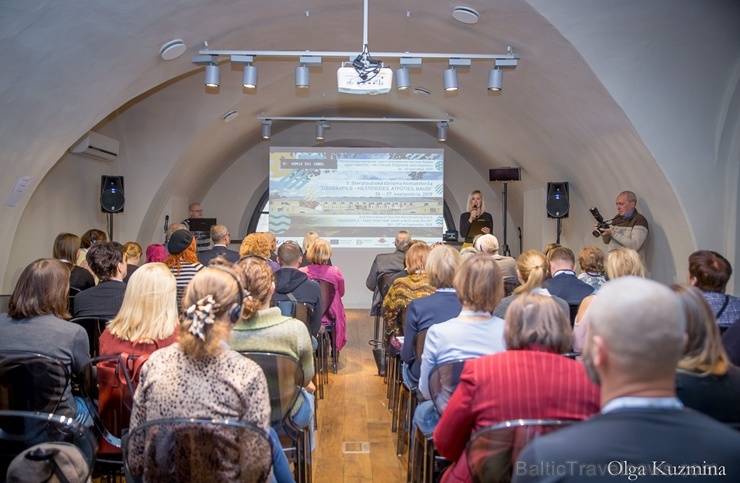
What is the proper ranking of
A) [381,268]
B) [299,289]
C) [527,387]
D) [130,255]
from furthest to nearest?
[381,268] → [130,255] → [299,289] → [527,387]

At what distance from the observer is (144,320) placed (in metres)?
2.63

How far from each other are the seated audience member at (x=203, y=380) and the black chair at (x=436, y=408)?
0.76 metres

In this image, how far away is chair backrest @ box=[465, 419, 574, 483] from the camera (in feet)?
4.98

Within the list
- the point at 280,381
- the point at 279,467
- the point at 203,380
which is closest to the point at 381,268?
the point at 280,381

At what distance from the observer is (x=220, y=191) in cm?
1243

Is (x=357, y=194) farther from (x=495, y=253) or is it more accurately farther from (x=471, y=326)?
(x=471, y=326)

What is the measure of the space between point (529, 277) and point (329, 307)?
7.58 feet

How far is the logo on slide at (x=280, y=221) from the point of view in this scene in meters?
10.2

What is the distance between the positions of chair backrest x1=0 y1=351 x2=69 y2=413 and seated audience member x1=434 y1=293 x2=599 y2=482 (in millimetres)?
1506

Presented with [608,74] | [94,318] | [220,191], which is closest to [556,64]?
[608,74]

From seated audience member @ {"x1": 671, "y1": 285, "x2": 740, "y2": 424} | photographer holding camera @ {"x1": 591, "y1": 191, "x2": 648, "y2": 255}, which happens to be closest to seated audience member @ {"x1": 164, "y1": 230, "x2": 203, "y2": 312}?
seated audience member @ {"x1": 671, "y1": 285, "x2": 740, "y2": 424}

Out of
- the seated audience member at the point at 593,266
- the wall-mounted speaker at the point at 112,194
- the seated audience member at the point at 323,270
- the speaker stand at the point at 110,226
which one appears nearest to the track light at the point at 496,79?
the seated audience member at the point at 593,266

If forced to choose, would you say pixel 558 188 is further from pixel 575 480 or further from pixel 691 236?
pixel 575 480

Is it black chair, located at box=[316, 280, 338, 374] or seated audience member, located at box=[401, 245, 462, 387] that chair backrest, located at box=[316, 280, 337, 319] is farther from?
seated audience member, located at box=[401, 245, 462, 387]
